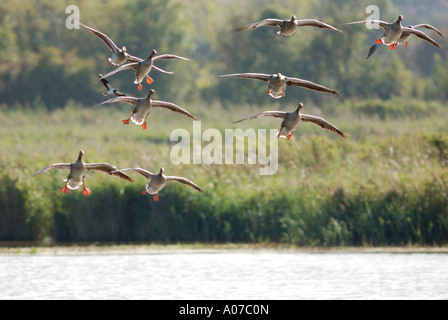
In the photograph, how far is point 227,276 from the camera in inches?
833

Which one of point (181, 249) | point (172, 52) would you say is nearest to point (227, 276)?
point (181, 249)

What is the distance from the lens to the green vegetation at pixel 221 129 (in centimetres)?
2347

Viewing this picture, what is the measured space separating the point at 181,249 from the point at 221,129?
15447mm

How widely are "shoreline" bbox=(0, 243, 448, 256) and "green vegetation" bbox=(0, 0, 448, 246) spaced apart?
206mm

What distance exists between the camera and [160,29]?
63750mm

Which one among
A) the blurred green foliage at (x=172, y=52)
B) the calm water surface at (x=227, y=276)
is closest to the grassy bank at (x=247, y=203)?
the calm water surface at (x=227, y=276)

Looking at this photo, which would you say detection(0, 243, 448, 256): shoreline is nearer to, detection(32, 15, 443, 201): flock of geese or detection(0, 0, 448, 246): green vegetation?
detection(0, 0, 448, 246): green vegetation

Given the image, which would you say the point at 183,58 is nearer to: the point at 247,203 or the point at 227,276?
the point at 227,276

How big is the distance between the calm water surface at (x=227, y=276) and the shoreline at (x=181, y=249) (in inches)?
4.8

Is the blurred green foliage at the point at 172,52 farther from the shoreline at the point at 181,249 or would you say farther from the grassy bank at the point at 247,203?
the shoreline at the point at 181,249

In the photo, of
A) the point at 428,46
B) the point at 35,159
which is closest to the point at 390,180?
the point at 35,159

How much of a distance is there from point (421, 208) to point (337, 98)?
3260 centimetres

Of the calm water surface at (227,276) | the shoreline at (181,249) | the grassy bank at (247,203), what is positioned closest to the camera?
the calm water surface at (227,276)

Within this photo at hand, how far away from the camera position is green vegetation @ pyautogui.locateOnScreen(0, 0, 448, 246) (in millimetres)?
23469
